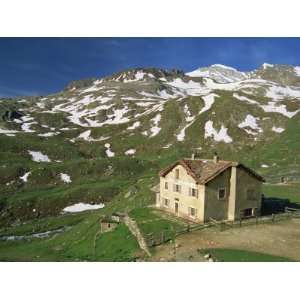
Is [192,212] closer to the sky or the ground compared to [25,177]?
closer to the sky

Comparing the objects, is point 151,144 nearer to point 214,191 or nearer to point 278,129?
point 278,129

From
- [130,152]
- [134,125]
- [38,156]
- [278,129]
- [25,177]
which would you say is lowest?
[25,177]

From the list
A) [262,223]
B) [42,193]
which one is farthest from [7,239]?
[262,223]

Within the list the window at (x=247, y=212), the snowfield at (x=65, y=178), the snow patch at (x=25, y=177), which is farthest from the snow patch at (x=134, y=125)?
the window at (x=247, y=212)

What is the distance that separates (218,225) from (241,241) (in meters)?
6.54

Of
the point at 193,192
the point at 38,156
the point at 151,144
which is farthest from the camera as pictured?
the point at 151,144

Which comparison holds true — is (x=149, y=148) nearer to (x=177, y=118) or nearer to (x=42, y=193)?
(x=177, y=118)

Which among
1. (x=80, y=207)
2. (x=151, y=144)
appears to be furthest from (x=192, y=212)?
(x=151, y=144)

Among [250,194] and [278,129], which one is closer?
[250,194]

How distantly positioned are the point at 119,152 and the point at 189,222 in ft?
328

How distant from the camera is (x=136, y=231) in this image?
50.2 metres

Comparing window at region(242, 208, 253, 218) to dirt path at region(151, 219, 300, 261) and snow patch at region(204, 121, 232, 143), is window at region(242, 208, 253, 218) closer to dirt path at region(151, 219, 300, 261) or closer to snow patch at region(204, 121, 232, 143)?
dirt path at region(151, 219, 300, 261)

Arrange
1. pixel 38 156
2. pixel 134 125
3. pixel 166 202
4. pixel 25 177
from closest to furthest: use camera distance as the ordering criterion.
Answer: pixel 166 202 < pixel 25 177 < pixel 38 156 < pixel 134 125

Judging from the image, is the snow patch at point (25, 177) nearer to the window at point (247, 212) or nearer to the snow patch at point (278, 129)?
the window at point (247, 212)
